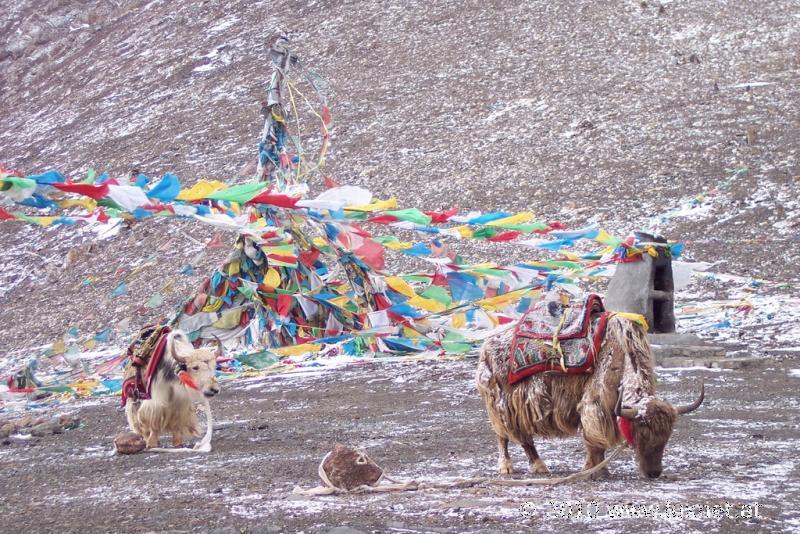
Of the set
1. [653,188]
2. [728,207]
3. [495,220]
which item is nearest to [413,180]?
[653,188]

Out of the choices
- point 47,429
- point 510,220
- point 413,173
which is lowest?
point 47,429

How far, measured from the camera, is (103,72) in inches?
1289

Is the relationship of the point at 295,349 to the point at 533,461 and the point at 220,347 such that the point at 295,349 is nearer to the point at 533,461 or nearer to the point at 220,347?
the point at 220,347

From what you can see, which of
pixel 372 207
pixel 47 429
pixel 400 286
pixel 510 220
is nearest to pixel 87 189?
pixel 372 207

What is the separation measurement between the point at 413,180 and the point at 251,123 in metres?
6.83

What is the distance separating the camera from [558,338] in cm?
549

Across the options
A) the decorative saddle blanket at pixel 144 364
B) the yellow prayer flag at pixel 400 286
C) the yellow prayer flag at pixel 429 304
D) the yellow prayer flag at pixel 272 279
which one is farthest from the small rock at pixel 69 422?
the yellow prayer flag at pixel 400 286

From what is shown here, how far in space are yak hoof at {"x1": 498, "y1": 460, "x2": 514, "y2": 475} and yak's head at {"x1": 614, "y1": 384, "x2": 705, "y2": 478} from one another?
34.6 inches

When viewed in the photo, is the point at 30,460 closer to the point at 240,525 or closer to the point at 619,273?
the point at 240,525

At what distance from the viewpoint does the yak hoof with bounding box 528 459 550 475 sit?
5.62 metres

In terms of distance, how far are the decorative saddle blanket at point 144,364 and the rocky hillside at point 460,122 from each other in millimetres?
6291

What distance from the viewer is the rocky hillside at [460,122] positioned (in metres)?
18.0

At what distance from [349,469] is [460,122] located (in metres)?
18.7

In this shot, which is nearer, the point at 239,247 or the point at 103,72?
the point at 239,247
